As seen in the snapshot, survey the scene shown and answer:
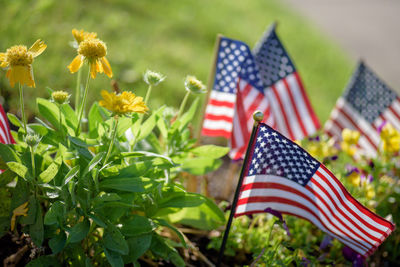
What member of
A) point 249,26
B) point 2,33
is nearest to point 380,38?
point 249,26

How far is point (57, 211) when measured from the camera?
4.93ft

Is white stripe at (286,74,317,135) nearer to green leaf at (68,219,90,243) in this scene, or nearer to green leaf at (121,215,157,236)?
green leaf at (121,215,157,236)

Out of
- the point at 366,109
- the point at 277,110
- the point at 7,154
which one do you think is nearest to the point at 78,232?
the point at 7,154

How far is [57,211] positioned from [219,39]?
122 cm

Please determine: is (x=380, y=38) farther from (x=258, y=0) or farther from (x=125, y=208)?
(x=125, y=208)

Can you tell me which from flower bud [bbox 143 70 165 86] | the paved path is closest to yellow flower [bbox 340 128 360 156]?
flower bud [bbox 143 70 165 86]

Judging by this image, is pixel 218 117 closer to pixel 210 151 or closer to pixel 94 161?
pixel 210 151

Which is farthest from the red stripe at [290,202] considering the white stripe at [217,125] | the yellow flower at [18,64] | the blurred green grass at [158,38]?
the blurred green grass at [158,38]

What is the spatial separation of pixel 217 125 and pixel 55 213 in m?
1.02

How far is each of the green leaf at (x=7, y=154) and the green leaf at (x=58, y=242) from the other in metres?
0.33

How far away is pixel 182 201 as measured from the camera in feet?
5.82

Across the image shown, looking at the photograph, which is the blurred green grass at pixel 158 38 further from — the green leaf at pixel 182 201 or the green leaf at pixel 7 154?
the green leaf at pixel 182 201

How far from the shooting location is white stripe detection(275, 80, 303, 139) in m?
2.52

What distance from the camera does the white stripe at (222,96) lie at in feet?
7.39
